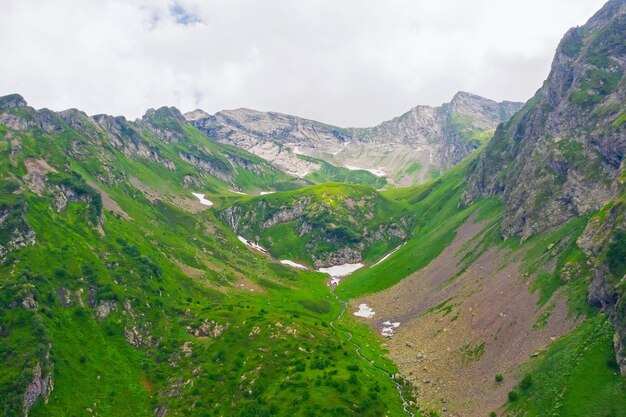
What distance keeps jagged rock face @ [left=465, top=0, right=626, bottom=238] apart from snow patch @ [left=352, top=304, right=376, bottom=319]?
51.5 meters

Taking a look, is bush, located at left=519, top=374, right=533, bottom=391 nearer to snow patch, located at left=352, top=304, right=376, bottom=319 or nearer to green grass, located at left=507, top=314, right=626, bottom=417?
green grass, located at left=507, top=314, right=626, bottom=417

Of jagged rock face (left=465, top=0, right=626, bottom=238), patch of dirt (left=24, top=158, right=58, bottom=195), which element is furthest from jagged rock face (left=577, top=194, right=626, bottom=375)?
patch of dirt (left=24, top=158, right=58, bottom=195)

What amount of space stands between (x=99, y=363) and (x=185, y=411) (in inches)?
877

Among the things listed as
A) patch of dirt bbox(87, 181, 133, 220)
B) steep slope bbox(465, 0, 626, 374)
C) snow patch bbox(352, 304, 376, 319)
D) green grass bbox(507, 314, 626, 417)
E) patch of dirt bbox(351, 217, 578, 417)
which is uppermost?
patch of dirt bbox(87, 181, 133, 220)

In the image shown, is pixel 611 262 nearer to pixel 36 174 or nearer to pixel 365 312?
pixel 365 312

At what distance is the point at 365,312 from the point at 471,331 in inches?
2071

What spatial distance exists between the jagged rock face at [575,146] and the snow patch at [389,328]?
47.9m

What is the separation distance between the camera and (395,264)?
18050 centimetres

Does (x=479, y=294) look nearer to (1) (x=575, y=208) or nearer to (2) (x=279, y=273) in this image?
(1) (x=575, y=208)

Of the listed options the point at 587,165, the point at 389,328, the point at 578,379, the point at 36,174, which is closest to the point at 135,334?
the point at 389,328

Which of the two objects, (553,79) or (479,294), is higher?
(553,79)

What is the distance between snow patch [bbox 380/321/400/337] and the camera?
11566 cm

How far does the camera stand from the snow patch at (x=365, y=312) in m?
136

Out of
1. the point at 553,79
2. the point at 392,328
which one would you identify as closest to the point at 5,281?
the point at 392,328
